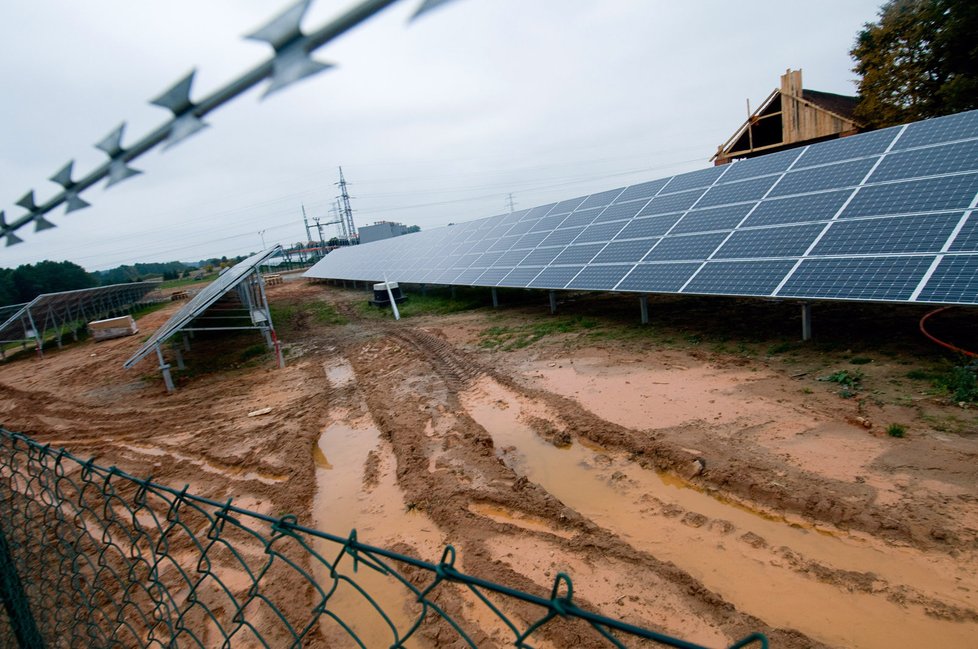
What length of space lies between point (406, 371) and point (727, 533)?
7.45 m

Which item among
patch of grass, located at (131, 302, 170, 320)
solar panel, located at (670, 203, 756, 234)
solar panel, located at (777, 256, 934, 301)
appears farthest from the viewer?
patch of grass, located at (131, 302, 170, 320)

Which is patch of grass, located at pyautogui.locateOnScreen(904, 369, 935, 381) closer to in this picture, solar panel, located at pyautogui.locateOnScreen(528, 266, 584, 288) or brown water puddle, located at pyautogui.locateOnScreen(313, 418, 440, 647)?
brown water puddle, located at pyautogui.locateOnScreen(313, 418, 440, 647)

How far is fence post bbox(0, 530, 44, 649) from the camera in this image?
2.53m

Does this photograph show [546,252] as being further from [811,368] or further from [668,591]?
[668,591]

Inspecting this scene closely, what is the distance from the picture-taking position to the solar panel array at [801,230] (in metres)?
7.18

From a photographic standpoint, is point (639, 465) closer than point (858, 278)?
Yes

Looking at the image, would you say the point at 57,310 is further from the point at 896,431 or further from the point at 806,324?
the point at 896,431

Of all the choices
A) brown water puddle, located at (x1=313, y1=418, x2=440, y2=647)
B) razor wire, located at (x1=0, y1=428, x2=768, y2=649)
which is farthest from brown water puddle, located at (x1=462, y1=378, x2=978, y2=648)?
brown water puddle, located at (x1=313, y1=418, x2=440, y2=647)

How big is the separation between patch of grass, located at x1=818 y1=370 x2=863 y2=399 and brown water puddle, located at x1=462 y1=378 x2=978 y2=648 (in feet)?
9.40

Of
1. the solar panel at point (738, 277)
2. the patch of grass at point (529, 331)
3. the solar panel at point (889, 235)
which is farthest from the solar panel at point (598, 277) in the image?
the solar panel at point (889, 235)

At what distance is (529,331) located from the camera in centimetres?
1220

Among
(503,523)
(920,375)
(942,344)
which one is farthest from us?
(942,344)

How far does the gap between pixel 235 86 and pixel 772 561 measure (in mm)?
4728

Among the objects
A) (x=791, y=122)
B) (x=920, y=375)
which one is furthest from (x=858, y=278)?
(x=791, y=122)
